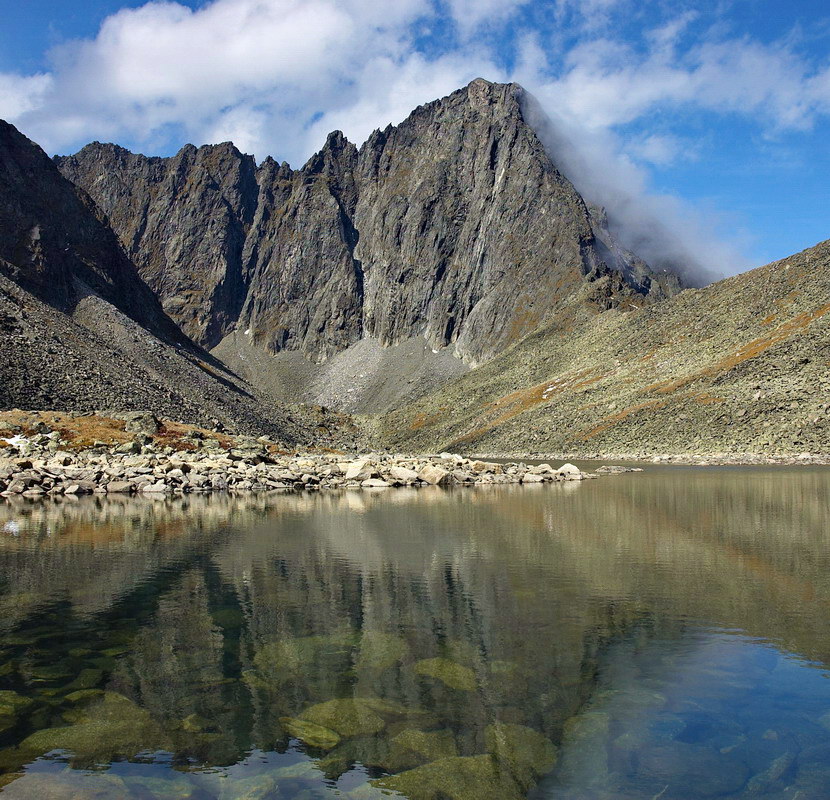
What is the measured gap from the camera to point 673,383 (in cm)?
11550

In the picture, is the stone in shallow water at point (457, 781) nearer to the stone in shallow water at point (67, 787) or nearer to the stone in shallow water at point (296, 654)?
the stone in shallow water at point (67, 787)

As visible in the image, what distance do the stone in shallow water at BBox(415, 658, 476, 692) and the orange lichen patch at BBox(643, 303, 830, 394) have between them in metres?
106

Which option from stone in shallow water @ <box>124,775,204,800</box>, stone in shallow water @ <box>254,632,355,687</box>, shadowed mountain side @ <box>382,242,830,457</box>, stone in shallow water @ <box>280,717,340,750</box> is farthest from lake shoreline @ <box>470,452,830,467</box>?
stone in shallow water @ <box>124,775,204,800</box>

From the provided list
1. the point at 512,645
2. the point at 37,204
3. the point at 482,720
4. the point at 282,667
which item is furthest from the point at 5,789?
the point at 37,204

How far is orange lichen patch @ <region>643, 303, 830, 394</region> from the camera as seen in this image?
109 meters

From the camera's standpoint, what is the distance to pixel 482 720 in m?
10.7

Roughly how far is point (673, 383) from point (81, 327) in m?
87.2

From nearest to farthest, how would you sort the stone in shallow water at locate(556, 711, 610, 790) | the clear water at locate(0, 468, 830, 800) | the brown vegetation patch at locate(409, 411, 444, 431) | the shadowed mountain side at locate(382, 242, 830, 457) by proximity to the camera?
the stone in shallow water at locate(556, 711, 610, 790) < the clear water at locate(0, 468, 830, 800) < the shadowed mountain side at locate(382, 242, 830, 457) < the brown vegetation patch at locate(409, 411, 444, 431)

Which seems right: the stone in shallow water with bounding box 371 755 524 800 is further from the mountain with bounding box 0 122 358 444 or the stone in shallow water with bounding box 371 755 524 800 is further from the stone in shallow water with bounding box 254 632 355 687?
the mountain with bounding box 0 122 358 444

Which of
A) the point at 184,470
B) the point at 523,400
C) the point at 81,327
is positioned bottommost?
the point at 184,470

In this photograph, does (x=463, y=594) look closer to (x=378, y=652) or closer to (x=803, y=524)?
→ (x=378, y=652)

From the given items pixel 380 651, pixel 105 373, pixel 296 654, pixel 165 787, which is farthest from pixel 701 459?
pixel 165 787

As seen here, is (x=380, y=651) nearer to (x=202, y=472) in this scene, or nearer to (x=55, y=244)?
(x=202, y=472)

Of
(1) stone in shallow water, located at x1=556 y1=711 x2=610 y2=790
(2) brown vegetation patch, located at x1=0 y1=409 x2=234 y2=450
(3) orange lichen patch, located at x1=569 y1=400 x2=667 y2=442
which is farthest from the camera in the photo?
(3) orange lichen patch, located at x1=569 y1=400 x2=667 y2=442
